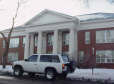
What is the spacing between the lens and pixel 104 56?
28297 mm

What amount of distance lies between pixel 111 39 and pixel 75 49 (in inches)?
245

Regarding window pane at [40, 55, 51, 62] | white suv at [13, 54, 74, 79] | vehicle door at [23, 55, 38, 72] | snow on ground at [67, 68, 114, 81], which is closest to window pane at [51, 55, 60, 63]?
white suv at [13, 54, 74, 79]

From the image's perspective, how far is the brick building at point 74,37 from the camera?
2833 cm

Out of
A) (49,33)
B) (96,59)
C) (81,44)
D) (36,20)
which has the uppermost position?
(36,20)

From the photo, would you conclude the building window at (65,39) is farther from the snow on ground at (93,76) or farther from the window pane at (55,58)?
the window pane at (55,58)

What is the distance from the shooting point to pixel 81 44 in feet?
101

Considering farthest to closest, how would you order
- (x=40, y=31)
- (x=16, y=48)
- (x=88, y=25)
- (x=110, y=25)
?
(x=16, y=48)
(x=40, y=31)
(x=88, y=25)
(x=110, y=25)

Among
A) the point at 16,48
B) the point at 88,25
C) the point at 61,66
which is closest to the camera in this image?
the point at 61,66

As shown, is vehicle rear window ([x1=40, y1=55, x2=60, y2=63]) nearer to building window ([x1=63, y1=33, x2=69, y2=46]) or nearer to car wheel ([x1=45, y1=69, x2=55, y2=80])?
car wheel ([x1=45, y1=69, x2=55, y2=80])

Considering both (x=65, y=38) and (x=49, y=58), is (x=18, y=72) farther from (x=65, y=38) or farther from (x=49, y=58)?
(x=65, y=38)

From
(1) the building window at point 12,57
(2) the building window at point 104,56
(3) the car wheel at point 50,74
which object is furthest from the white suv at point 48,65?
(1) the building window at point 12,57

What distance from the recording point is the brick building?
28.3 meters

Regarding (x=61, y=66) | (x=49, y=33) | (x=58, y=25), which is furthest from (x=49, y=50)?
(x=61, y=66)

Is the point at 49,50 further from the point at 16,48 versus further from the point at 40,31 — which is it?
the point at 16,48
